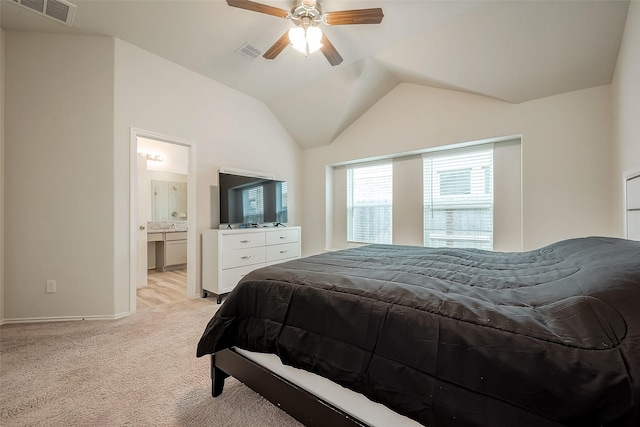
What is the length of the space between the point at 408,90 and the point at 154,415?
13.8 feet

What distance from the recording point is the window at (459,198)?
3307 mm

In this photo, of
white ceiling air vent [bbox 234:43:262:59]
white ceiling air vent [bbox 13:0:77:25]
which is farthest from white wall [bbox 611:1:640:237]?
white ceiling air vent [bbox 13:0:77:25]

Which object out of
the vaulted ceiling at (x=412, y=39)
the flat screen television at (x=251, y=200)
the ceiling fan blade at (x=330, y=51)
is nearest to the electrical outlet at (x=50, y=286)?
the flat screen television at (x=251, y=200)

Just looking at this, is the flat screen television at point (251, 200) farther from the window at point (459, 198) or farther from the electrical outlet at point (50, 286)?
the window at point (459, 198)

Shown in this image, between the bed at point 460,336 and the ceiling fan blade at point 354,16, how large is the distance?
2008mm

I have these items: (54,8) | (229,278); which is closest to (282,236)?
(229,278)

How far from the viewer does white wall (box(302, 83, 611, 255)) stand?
2.53 meters

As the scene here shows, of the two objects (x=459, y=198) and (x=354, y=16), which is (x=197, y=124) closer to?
(x=354, y=16)

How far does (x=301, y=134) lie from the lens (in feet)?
15.0

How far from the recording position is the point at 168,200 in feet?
16.6

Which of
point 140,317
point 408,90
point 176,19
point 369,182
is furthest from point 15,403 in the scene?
point 408,90

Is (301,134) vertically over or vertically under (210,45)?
under

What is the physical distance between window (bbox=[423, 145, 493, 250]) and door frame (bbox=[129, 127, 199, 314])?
3.23 meters

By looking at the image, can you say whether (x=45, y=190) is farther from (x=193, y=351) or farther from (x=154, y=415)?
(x=154, y=415)
